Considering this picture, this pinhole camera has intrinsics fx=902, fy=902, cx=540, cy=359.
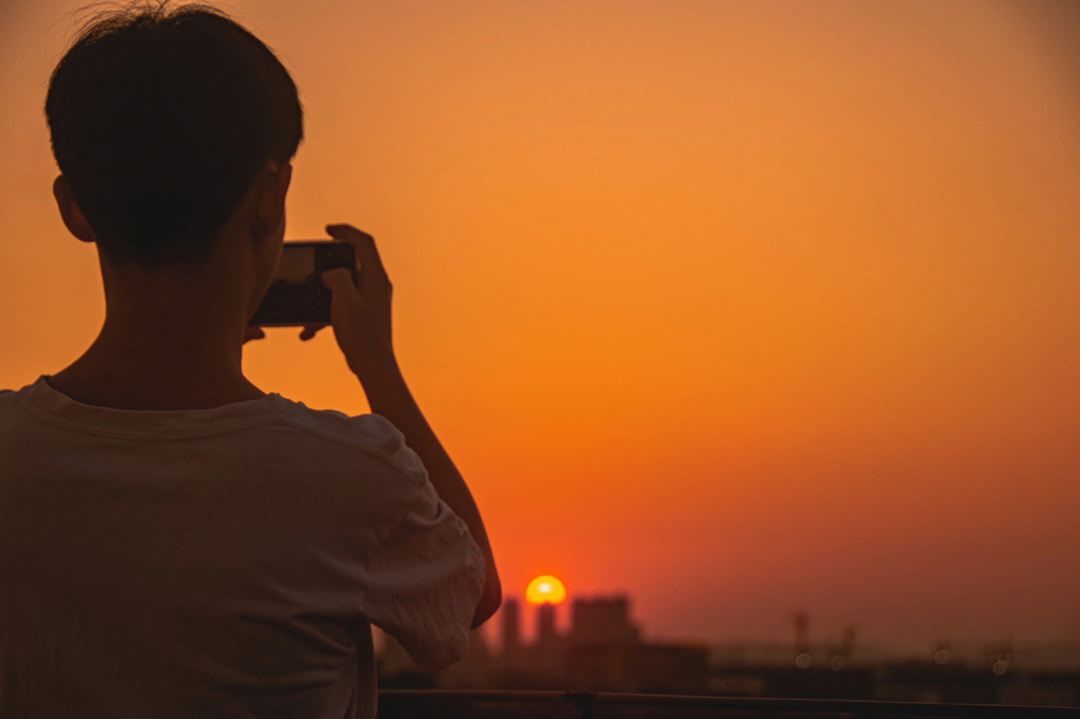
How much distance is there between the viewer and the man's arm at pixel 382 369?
0.91 metres

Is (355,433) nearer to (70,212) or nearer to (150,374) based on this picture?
(150,374)

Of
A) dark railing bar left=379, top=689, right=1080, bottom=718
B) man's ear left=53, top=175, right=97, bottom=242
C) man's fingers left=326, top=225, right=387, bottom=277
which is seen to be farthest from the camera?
dark railing bar left=379, top=689, right=1080, bottom=718

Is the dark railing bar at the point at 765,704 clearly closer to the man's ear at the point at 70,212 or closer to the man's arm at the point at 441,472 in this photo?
the man's arm at the point at 441,472

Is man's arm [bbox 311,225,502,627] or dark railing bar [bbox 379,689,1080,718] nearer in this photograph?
man's arm [bbox 311,225,502,627]

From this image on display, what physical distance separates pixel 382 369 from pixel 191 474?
0.30 metres

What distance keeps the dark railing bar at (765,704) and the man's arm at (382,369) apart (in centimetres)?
126

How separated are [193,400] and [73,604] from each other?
0.19 m

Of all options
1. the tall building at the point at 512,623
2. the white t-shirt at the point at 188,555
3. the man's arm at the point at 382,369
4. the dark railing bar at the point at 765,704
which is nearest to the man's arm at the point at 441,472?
the man's arm at the point at 382,369

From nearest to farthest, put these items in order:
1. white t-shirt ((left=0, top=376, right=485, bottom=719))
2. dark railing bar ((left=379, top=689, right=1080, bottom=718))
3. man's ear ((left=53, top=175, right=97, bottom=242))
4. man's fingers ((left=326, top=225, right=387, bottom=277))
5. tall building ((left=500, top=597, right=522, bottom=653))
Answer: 1. white t-shirt ((left=0, top=376, right=485, bottom=719))
2. man's ear ((left=53, top=175, right=97, bottom=242))
3. man's fingers ((left=326, top=225, right=387, bottom=277))
4. dark railing bar ((left=379, top=689, right=1080, bottom=718))
5. tall building ((left=500, top=597, right=522, bottom=653))

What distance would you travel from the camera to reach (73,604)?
2.36ft

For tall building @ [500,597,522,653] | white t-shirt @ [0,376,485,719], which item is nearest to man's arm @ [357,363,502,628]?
white t-shirt @ [0,376,485,719]

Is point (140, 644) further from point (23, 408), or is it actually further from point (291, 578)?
point (23, 408)

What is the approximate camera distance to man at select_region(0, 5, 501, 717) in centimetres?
72

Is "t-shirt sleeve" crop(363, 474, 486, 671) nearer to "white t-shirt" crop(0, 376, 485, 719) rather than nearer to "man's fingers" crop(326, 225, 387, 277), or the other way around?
"white t-shirt" crop(0, 376, 485, 719)
